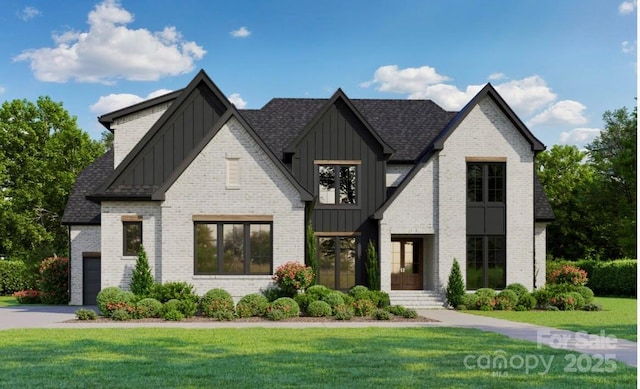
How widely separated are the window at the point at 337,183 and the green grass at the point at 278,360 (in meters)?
11.3

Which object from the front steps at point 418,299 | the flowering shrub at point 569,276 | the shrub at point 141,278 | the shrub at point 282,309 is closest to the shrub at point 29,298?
the shrub at point 141,278

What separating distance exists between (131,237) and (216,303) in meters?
5.42

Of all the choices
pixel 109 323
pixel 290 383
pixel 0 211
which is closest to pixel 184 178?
pixel 109 323

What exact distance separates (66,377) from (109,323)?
31.7 ft

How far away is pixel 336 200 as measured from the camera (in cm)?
2792

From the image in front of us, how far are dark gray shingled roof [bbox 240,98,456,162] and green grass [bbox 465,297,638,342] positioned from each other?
9015 mm

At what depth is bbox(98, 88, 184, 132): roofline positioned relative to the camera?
2817 cm

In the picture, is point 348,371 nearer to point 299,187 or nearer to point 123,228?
point 299,187

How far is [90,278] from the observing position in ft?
94.2

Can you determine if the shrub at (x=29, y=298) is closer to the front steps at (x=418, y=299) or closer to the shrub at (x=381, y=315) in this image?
the front steps at (x=418, y=299)

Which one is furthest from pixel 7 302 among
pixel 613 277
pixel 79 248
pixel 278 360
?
pixel 613 277

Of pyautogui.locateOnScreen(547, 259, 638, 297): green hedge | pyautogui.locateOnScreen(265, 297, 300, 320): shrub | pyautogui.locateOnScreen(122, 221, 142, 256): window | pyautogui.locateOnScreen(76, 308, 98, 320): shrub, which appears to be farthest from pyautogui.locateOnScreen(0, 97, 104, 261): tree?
pyautogui.locateOnScreen(547, 259, 638, 297): green hedge

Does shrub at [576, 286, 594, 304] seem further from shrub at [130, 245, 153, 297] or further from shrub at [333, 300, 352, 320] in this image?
shrub at [130, 245, 153, 297]

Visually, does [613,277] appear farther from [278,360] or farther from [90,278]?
[278,360]
